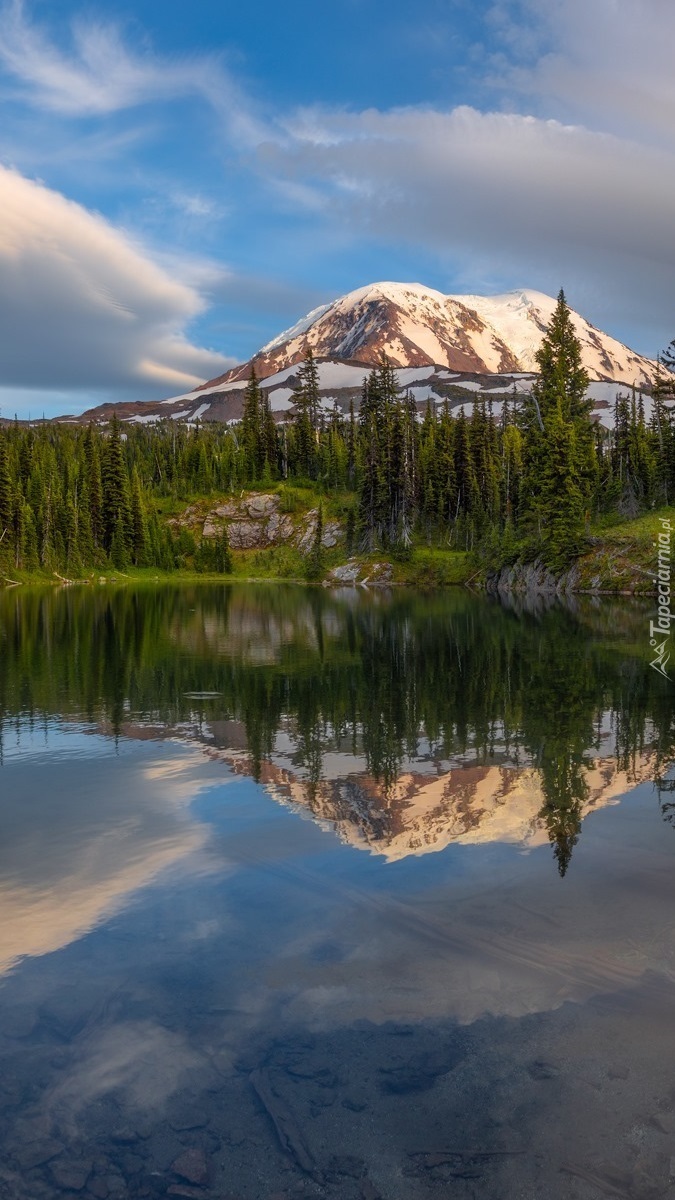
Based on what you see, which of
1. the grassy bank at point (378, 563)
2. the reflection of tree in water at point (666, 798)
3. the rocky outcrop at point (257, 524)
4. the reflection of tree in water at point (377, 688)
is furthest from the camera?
the rocky outcrop at point (257, 524)

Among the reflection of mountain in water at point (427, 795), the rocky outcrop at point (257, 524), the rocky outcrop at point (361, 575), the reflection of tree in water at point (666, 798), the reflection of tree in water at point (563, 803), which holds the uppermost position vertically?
the rocky outcrop at point (257, 524)

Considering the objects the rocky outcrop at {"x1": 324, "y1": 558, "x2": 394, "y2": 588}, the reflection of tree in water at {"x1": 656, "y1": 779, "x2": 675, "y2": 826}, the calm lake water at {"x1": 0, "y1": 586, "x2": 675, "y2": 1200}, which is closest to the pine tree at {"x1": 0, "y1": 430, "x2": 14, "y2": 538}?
the rocky outcrop at {"x1": 324, "y1": 558, "x2": 394, "y2": 588}

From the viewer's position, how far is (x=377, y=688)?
26734 mm

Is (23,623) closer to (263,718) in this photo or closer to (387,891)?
(263,718)

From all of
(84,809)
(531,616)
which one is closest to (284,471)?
(531,616)

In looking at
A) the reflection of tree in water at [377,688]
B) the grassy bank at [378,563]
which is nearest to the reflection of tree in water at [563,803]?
the reflection of tree in water at [377,688]

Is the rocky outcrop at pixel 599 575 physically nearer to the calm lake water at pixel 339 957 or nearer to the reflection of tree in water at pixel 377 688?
the reflection of tree in water at pixel 377 688

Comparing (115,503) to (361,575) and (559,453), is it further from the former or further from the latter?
(559,453)

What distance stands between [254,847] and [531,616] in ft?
146

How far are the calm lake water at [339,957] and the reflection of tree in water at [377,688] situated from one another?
20cm

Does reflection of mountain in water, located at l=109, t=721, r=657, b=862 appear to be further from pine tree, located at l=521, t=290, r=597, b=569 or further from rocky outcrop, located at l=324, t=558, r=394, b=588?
rocky outcrop, located at l=324, t=558, r=394, b=588

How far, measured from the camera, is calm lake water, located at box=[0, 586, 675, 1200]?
6.10 m

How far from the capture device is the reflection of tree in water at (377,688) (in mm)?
17625

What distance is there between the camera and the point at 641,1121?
6.30 metres
